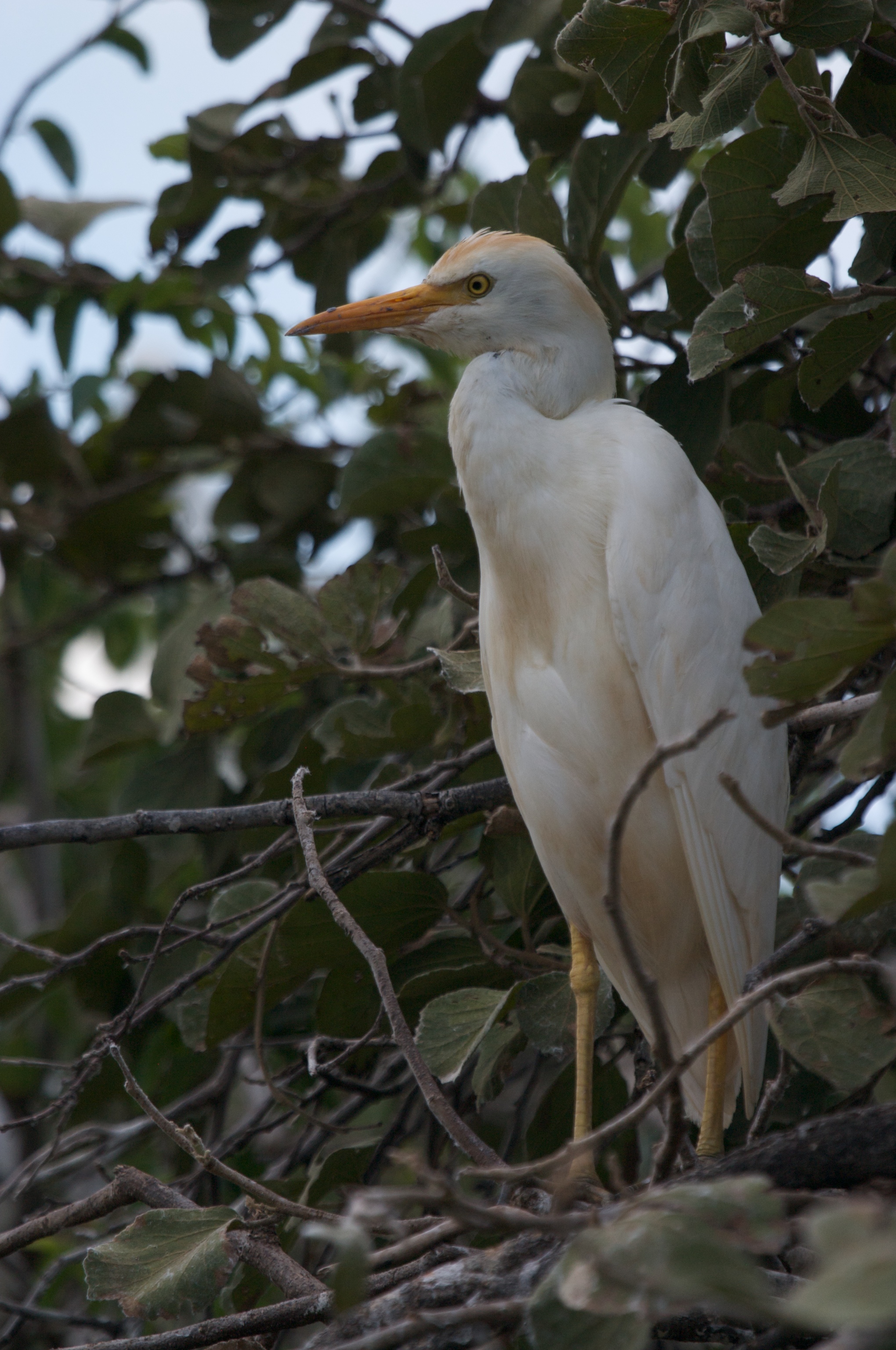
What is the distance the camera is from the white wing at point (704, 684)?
64.9 inches

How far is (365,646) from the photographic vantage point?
2.04 metres

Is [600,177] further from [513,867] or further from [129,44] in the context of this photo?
[129,44]

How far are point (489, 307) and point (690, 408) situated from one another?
14.4 inches

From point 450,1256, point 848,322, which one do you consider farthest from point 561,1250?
point 848,322

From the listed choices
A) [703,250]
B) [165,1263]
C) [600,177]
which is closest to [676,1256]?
[165,1263]

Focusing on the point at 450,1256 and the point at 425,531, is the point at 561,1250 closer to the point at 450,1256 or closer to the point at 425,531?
the point at 450,1256

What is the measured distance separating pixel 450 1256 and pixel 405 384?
2128mm

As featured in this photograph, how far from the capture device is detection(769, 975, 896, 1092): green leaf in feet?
4.03

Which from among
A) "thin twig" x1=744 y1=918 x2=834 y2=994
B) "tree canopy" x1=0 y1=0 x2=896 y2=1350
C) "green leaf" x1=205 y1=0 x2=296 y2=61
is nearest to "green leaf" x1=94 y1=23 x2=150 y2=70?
"tree canopy" x1=0 y1=0 x2=896 y2=1350

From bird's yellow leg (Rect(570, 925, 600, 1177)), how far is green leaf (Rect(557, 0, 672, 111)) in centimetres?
116

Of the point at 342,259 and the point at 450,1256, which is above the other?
the point at 342,259

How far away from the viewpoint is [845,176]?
1.36 meters

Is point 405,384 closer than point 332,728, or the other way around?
point 332,728

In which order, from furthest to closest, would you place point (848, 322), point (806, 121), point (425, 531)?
1. point (425, 531)
2. point (848, 322)
3. point (806, 121)
